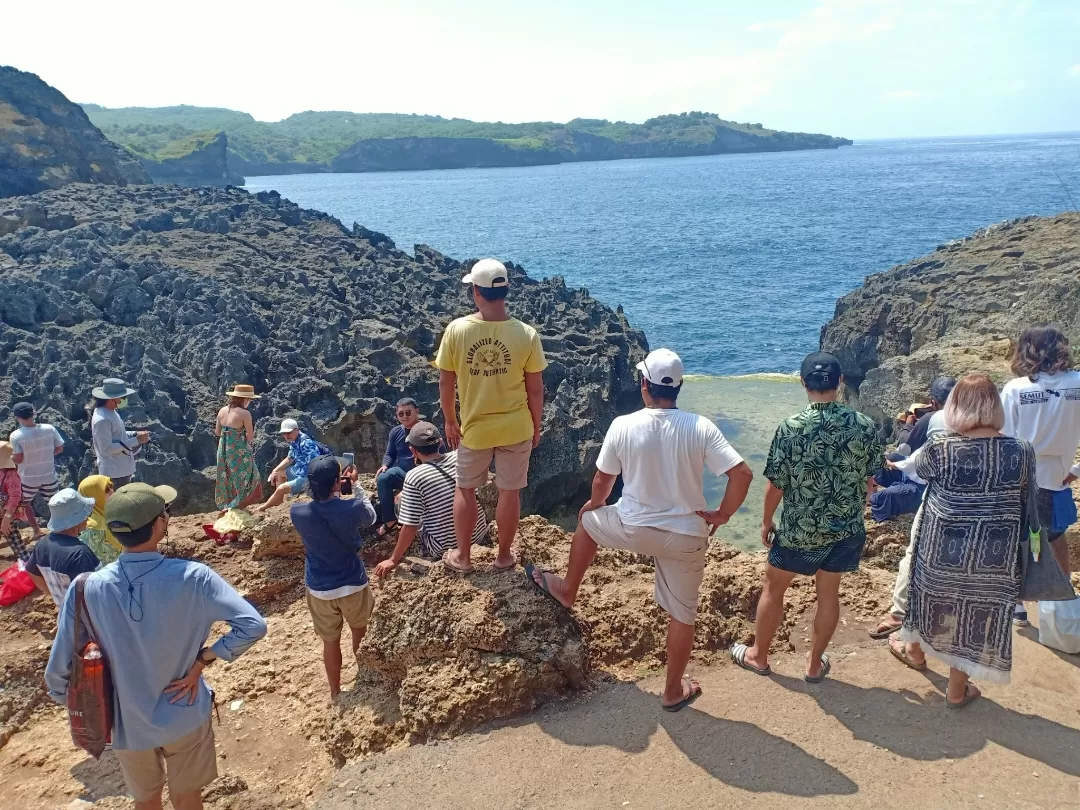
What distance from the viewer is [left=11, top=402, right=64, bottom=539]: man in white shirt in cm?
909

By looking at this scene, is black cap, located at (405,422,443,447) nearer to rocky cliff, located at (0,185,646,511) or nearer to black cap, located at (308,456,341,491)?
black cap, located at (308,456,341,491)

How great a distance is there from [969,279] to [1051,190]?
86669 mm

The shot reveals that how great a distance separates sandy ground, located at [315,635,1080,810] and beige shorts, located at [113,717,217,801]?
91 centimetres

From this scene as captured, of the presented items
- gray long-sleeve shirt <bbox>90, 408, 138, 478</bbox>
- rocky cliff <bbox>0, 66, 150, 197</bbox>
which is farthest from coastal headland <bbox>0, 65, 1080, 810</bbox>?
rocky cliff <bbox>0, 66, 150, 197</bbox>

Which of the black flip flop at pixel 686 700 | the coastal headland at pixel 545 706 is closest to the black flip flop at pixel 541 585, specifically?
the coastal headland at pixel 545 706

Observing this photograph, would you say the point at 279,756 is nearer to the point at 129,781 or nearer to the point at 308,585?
the point at 308,585

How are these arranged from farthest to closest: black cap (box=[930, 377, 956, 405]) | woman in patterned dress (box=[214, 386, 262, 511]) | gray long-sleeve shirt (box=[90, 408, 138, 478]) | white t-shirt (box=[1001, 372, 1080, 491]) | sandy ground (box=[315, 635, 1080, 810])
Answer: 1. woman in patterned dress (box=[214, 386, 262, 511])
2. gray long-sleeve shirt (box=[90, 408, 138, 478])
3. black cap (box=[930, 377, 956, 405])
4. white t-shirt (box=[1001, 372, 1080, 491])
5. sandy ground (box=[315, 635, 1080, 810])

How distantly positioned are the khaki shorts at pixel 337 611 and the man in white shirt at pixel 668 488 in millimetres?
1958

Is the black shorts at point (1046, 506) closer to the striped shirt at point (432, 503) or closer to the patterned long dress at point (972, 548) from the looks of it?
the patterned long dress at point (972, 548)

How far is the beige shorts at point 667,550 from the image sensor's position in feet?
15.7

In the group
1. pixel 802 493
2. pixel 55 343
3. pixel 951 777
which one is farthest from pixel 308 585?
pixel 55 343

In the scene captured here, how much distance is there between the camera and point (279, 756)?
592cm

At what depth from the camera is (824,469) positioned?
4.80 metres

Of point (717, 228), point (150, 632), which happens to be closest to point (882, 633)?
point (150, 632)
